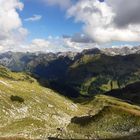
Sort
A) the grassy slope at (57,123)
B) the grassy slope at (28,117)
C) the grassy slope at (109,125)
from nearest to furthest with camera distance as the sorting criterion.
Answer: the grassy slope at (109,125) < the grassy slope at (57,123) < the grassy slope at (28,117)

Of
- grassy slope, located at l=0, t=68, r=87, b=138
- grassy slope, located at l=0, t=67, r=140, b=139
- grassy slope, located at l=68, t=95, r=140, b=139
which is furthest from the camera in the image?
grassy slope, located at l=0, t=68, r=87, b=138

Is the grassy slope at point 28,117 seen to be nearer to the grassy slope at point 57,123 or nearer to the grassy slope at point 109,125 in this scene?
the grassy slope at point 57,123

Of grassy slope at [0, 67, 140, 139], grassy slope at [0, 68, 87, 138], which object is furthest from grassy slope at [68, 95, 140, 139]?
grassy slope at [0, 68, 87, 138]

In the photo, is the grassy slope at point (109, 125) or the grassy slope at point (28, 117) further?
the grassy slope at point (28, 117)

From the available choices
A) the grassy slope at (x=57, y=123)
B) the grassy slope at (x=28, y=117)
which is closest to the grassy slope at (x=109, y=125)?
the grassy slope at (x=57, y=123)

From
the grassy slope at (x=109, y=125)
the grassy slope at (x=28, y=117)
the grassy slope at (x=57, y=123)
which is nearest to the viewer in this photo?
the grassy slope at (x=109, y=125)

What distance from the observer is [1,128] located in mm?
98375

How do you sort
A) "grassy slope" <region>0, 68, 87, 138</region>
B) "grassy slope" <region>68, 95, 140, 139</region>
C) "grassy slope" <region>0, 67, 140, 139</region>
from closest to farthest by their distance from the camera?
"grassy slope" <region>68, 95, 140, 139</region> → "grassy slope" <region>0, 67, 140, 139</region> → "grassy slope" <region>0, 68, 87, 138</region>

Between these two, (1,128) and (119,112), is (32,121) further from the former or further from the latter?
(119,112)

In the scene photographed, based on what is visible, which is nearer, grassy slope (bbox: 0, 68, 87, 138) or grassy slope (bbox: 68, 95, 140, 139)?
grassy slope (bbox: 68, 95, 140, 139)

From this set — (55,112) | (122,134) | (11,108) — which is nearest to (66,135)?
(122,134)

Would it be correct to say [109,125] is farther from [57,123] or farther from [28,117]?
[57,123]

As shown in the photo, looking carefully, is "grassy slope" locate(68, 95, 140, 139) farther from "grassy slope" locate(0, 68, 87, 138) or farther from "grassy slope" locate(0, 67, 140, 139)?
"grassy slope" locate(0, 68, 87, 138)

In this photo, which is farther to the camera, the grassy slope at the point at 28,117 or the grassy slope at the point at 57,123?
the grassy slope at the point at 28,117
